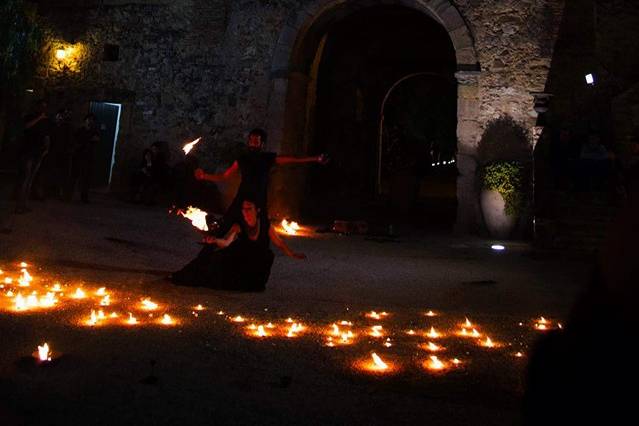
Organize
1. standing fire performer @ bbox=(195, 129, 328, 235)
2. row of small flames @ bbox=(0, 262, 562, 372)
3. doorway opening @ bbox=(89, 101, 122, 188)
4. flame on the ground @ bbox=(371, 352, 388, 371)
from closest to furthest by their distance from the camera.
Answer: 1. flame on the ground @ bbox=(371, 352, 388, 371)
2. row of small flames @ bbox=(0, 262, 562, 372)
3. standing fire performer @ bbox=(195, 129, 328, 235)
4. doorway opening @ bbox=(89, 101, 122, 188)

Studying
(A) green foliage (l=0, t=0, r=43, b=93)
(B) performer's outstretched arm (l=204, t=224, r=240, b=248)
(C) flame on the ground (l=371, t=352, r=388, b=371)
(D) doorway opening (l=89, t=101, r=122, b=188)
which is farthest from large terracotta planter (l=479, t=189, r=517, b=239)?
(A) green foliage (l=0, t=0, r=43, b=93)

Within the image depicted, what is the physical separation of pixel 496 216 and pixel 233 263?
263 inches

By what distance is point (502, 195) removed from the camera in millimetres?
9812

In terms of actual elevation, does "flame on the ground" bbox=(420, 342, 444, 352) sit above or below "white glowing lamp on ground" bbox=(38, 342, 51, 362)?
above

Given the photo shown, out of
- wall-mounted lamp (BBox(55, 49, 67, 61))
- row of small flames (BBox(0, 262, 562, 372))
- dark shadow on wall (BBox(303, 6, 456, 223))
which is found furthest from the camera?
dark shadow on wall (BBox(303, 6, 456, 223))

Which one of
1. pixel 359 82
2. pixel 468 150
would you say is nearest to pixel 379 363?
pixel 468 150

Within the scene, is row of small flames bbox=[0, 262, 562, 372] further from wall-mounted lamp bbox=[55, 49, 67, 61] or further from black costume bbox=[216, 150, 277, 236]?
wall-mounted lamp bbox=[55, 49, 67, 61]

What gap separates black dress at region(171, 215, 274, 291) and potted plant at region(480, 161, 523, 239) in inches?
250

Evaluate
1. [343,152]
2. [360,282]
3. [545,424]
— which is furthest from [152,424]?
[343,152]

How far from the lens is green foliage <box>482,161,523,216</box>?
970 centimetres

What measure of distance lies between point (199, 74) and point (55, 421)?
11.2 metres

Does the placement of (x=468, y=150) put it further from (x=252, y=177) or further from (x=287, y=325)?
(x=287, y=325)

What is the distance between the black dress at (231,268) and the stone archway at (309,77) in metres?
6.66

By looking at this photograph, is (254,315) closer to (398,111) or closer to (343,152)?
(343,152)
